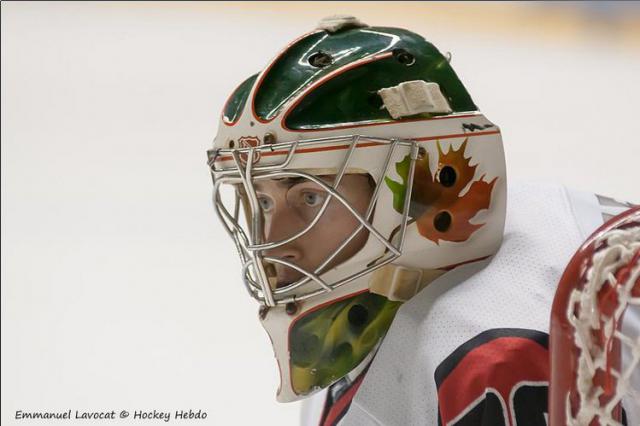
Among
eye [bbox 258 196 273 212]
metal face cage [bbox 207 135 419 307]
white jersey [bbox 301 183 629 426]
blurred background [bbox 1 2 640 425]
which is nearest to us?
white jersey [bbox 301 183 629 426]

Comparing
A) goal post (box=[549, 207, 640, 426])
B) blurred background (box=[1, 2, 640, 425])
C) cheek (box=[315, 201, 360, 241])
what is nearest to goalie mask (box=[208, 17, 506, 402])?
cheek (box=[315, 201, 360, 241])

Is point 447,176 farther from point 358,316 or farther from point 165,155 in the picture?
point 165,155

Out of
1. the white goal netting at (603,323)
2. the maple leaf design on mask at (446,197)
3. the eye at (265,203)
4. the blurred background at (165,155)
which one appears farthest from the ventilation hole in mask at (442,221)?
the blurred background at (165,155)

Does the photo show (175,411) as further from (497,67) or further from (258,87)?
(497,67)

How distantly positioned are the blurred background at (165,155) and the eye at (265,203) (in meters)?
0.51

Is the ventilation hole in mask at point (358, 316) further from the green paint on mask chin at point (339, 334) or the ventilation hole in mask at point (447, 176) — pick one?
the ventilation hole in mask at point (447, 176)

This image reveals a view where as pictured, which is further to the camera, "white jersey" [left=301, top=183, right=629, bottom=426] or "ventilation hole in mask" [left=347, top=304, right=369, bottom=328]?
"ventilation hole in mask" [left=347, top=304, right=369, bottom=328]

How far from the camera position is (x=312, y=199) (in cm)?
115

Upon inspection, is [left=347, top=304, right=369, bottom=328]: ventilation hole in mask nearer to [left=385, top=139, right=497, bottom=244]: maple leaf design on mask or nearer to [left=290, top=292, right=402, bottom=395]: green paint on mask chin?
[left=290, top=292, right=402, bottom=395]: green paint on mask chin

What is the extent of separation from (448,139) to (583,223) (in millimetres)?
221

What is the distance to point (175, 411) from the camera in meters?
1.61

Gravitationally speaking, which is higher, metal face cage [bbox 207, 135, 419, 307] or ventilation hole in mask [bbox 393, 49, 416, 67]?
ventilation hole in mask [bbox 393, 49, 416, 67]

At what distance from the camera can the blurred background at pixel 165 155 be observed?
1809 millimetres

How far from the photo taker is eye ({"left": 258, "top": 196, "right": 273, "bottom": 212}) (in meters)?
1.19
